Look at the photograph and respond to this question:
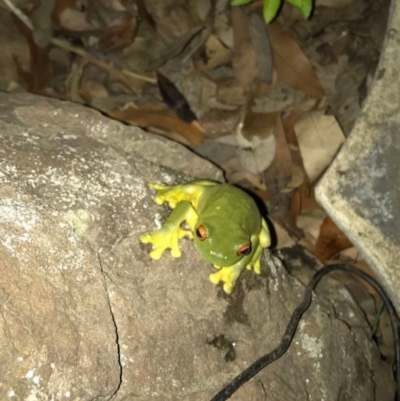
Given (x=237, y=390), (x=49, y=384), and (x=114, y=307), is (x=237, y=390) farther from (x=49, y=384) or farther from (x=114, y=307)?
(x=49, y=384)

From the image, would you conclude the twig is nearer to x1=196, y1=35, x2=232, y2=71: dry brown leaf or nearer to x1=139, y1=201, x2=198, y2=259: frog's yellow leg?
x1=196, y1=35, x2=232, y2=71: dry brown leaf

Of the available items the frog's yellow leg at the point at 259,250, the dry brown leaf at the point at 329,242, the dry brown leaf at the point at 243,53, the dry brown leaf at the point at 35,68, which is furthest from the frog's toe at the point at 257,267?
the dry brown leaf at the point at 35,68

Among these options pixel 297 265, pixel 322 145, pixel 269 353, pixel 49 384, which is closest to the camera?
pixel 49 384

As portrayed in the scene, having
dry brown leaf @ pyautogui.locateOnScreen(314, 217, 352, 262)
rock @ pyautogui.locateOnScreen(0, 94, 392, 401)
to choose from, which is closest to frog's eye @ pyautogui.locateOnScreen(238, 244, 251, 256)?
rock @ pyautogui.locateOnScreen(0, 94, 392, 401)

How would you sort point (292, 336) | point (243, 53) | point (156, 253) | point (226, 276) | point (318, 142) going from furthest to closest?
point (243, 53)
point (318, 142)
point (292, 336)
point (226, 276)
point (156, 253)

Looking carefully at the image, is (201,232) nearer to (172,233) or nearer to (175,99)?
(172,233)

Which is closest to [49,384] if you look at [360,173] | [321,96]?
[360,173]

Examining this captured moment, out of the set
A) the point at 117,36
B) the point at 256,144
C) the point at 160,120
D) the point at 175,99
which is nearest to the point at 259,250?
the point at 256,144
